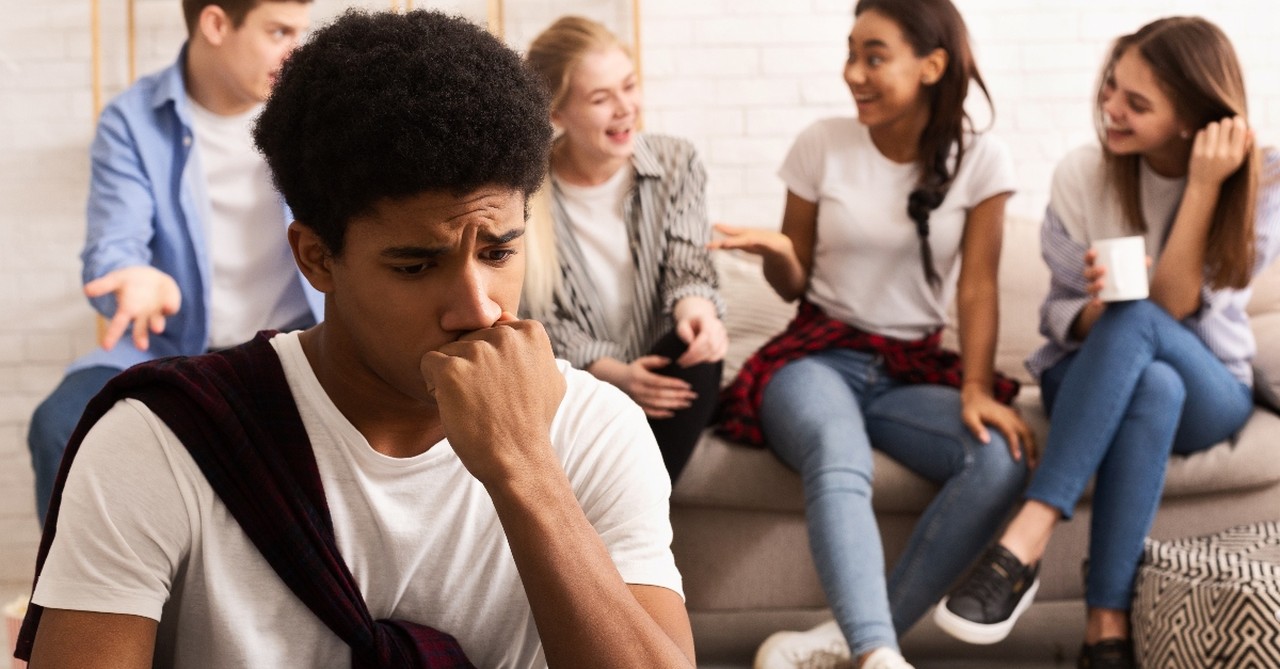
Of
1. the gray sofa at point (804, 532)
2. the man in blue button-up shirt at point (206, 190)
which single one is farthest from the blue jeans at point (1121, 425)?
the man in blue button-up shirt at point (206, 190)

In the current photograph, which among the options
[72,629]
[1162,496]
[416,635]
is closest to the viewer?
[72,629]

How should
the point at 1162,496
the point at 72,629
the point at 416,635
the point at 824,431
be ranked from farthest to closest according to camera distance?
the point at 1162,496, the point at 824,431, the point at 416,635, the point at 72,629

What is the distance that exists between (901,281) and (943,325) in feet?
0.46

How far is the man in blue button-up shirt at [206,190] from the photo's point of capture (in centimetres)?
240

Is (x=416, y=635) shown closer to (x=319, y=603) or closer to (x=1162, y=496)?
(x=319, y=603)

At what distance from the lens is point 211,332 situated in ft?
8.02

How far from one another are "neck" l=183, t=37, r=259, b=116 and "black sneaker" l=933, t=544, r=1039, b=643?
1690 millimetres

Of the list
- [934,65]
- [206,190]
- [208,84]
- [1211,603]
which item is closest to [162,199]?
[206,190]

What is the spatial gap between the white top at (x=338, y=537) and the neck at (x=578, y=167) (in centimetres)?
137

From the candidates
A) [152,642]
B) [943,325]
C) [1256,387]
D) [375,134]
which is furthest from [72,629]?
[1256,387]

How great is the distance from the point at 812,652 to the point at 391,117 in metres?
1.55

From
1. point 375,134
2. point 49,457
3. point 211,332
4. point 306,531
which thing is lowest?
point 49,457

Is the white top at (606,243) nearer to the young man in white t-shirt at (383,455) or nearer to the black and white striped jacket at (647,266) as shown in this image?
the black and white striped jacket at (647,266)

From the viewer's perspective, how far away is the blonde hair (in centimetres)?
242
